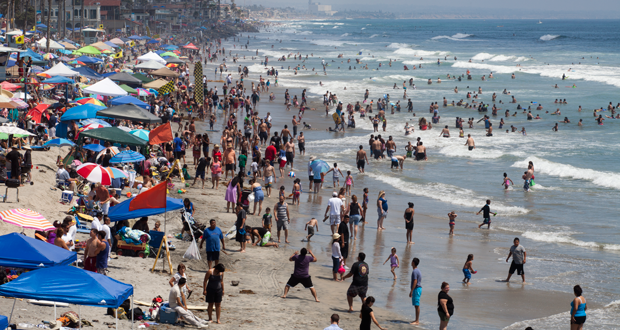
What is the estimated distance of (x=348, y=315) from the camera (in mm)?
10414

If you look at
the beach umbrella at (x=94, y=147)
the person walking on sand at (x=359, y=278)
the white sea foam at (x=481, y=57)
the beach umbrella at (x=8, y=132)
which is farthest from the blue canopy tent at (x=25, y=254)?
the white sea foam at (x=481, y=57)

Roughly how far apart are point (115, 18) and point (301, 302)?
308 feet

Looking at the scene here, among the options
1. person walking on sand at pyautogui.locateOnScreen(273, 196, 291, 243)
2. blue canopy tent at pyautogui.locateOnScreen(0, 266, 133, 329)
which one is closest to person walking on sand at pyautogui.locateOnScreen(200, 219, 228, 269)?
person walking on sand at pyautogui.locateOnScreen(273, 196, 291, 243)

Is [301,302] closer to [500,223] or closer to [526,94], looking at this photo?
[500,223]

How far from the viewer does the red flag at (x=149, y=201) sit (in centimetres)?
1081

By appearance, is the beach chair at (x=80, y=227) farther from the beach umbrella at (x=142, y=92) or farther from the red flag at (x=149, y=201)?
the beach umbrella at (x=142, y=92)

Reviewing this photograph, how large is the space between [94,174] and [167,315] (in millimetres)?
5583

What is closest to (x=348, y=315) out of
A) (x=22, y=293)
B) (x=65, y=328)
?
(x=65, y=328)

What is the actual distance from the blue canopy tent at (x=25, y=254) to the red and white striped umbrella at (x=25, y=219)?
1.77m

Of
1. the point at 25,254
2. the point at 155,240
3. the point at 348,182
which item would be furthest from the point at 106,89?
the point at 25,254

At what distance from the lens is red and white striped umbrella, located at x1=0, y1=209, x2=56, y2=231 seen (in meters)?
9.67

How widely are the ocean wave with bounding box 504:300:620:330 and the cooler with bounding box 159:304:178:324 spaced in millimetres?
5602

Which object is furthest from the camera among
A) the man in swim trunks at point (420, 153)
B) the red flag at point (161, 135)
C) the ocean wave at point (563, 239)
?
the man in swim trunks at point (420, 153)

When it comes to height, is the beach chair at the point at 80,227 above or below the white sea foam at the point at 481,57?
below
